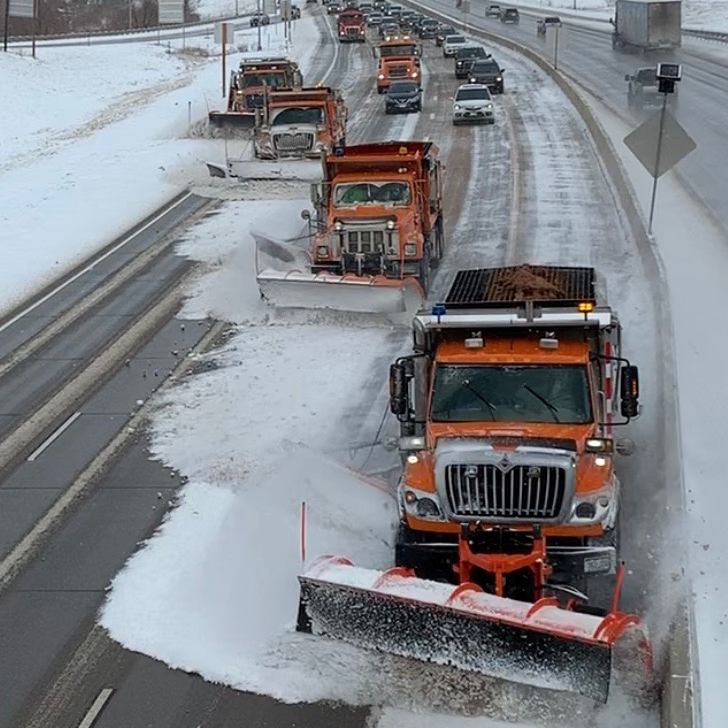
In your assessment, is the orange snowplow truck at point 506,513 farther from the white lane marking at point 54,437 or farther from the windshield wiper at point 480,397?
the white lane marking at point 54,437

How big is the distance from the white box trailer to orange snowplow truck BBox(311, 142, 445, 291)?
144 feet

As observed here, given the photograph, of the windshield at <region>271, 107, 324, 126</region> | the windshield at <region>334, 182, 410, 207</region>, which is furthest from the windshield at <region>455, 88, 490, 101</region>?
the windshield at <region>334, 182, 410, 207</region>

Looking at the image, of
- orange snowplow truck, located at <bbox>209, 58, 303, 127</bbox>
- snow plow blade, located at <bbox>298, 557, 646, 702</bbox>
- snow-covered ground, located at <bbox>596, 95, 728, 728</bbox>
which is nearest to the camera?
snow plow blade, located at <bbox>298, 557, 646, 702</bbox>

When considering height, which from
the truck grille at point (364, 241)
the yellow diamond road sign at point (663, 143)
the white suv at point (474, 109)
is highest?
the white suv at point (474, 109)

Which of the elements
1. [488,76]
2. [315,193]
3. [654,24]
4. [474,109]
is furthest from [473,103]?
[654,24]

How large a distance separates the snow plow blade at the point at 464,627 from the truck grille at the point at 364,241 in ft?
36.5

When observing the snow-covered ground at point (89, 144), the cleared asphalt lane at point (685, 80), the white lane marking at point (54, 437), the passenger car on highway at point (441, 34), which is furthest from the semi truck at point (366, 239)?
the passenger car on highway at point (441, 34)

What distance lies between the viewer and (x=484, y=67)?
157 ft

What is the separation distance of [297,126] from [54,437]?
1696cm

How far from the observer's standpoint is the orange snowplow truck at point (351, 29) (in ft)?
238

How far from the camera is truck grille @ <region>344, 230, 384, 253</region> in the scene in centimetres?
1945

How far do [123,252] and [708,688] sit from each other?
19.1 m

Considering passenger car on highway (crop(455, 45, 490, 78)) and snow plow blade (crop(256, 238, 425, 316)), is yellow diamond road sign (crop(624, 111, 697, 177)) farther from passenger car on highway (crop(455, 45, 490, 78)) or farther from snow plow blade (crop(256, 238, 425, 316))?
passenger car on highway (crop(455, 45, 490, 78))

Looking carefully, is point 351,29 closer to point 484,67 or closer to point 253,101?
point 484,67
